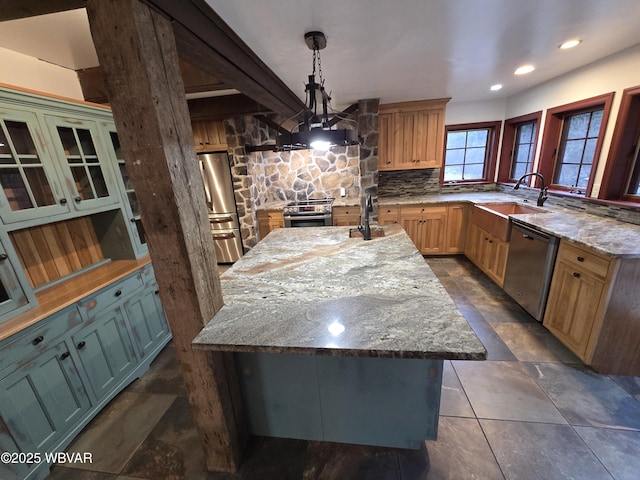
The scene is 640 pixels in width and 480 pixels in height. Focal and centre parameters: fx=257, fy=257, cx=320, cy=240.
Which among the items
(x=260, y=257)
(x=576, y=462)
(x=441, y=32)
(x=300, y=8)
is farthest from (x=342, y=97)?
(x=576, y=462)

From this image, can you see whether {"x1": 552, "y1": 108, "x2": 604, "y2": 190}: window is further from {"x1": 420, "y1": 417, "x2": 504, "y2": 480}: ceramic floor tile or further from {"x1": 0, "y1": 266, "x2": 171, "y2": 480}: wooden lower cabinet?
{"x1": 0, "y1": 266, "x2": 171, "y2": 480}: wooden lower cabinet

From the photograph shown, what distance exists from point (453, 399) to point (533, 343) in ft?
3.38

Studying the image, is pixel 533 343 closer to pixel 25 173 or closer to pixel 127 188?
pixel 127 188

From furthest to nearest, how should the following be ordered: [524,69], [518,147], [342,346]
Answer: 1. [518,147]
2. [524,69]
3. [342,346]

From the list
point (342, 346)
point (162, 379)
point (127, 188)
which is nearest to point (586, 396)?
point (342, 346)

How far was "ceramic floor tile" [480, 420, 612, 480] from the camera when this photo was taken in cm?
130

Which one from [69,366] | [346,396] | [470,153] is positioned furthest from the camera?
[470,153]

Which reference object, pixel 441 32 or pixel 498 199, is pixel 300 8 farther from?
pixel 498 199

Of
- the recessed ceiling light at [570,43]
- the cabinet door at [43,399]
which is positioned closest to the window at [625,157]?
the recessed ceiling light at [570,43]

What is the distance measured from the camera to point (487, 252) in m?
3.21

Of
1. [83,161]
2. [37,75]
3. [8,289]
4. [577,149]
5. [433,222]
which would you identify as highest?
[37,75]

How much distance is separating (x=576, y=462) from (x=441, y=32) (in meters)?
2.59

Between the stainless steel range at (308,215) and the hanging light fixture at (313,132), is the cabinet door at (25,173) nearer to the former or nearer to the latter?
the hanging light fixture at (313,132)

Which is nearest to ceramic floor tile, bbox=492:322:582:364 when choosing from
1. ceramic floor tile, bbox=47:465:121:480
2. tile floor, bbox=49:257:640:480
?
tile floor, bbox=49:257:640:480
